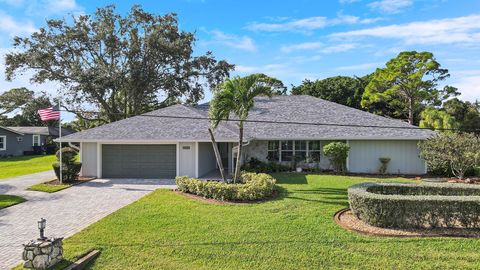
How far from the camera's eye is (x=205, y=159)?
20.2 meters

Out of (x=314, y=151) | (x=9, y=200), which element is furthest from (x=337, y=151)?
(x=9, y=200)

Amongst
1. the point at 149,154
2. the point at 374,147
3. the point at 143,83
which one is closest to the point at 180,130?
the point at 149,154

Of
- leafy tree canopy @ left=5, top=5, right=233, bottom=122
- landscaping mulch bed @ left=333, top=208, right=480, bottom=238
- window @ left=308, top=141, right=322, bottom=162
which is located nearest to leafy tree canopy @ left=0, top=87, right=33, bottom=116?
leafy tree canopy @ left=5, top=5, right=233, bottom=122

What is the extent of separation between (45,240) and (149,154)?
1193 cm

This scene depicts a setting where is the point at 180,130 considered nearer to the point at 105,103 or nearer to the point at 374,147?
the point at 374,147

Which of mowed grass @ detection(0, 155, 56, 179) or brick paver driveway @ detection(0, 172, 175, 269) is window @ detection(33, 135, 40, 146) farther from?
brick paver driveway @ detection(0, 172, 175, 269)

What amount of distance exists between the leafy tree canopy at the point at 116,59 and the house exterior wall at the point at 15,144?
7352 millimetres

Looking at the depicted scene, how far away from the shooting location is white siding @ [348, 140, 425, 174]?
1955cm

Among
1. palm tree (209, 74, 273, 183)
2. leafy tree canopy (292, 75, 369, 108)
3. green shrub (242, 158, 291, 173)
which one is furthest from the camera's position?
leafy tree canopy (292, 75, 369, 108)

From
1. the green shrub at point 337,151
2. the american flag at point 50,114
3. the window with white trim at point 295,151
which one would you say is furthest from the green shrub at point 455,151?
the american flag at point 50,114

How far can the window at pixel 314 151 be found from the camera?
20562 mm

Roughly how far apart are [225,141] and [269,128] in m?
5.15

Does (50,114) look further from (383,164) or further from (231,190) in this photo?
(383,164)

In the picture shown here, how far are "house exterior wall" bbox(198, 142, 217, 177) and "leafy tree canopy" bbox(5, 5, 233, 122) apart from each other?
14749 millimetres
